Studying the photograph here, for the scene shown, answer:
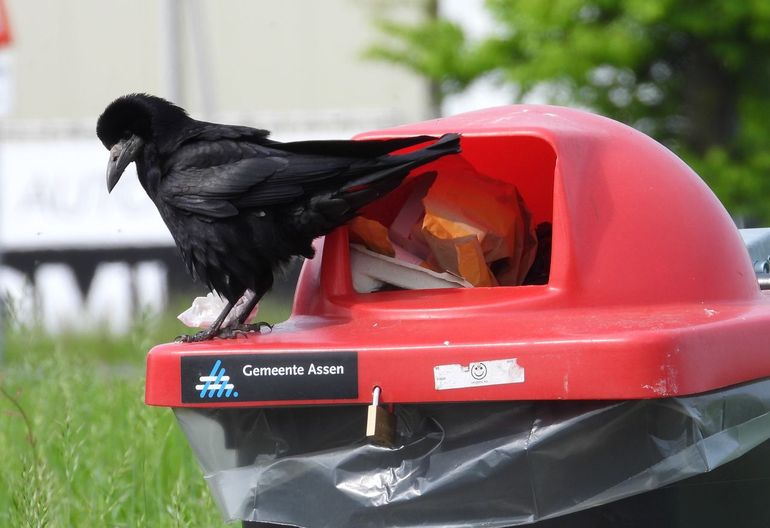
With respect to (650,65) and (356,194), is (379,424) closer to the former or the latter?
(356,194)

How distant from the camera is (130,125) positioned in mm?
3553

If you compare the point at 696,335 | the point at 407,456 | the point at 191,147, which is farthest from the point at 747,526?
the point at 191,147

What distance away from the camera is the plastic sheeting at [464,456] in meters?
2.57

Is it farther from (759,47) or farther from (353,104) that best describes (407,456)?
(353,104)

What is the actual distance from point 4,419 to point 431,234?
94.0 inches

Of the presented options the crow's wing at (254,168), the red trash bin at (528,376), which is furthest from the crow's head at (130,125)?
the red trash bin at (528,376)

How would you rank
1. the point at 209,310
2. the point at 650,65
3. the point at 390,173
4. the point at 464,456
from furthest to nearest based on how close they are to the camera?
1. the point at 650,65
2. the point at 209,310
3. the point at 390,173
4. the point at 464,456

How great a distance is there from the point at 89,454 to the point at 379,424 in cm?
230

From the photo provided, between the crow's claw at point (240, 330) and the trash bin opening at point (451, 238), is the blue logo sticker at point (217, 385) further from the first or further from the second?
the trash bin opening at point (451, 238)

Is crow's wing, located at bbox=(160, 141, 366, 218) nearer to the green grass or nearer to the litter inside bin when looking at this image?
the litter inside bin

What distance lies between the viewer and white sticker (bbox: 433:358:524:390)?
254 centimetres

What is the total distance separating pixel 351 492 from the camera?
2.74m

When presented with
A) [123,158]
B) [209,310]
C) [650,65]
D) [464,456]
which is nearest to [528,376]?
[464,456]

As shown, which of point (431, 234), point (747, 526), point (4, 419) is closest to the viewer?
point (747, 526)
